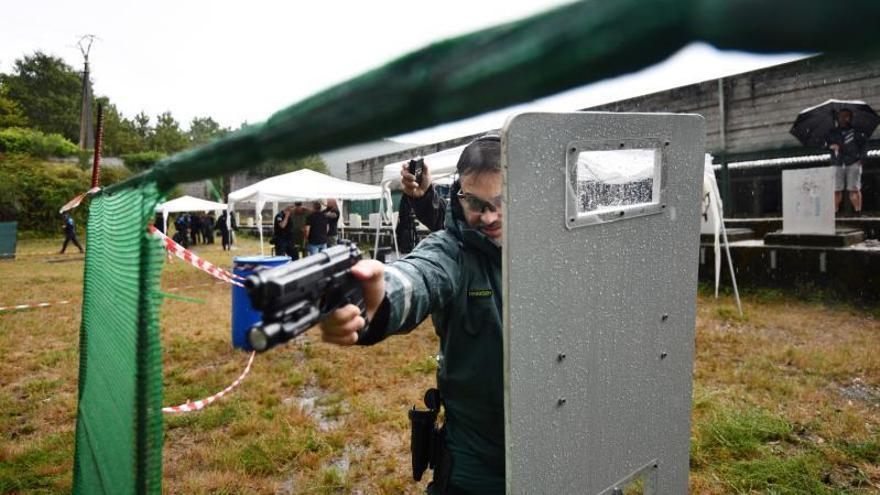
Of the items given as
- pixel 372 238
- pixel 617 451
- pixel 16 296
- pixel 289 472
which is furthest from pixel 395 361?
pixel 372 238

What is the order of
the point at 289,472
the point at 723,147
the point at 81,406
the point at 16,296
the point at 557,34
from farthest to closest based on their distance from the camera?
the point at 723,147 < the point at 16,296 < the point at 289,472 < the point at 81,406 < the point at 557,34

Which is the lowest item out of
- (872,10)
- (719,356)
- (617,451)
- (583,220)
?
(719,356)

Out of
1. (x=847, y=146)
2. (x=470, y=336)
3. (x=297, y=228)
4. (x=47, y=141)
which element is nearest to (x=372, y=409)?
(x=470, y=336)

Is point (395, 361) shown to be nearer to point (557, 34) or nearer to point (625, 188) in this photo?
point (625, 188)

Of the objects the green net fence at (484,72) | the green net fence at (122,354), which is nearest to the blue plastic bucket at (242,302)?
the green net fence at (122,354)

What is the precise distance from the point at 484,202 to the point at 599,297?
45 centimetres

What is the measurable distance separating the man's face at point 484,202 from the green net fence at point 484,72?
0.71 meters

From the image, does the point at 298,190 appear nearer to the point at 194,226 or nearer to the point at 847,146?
the point at 847,146

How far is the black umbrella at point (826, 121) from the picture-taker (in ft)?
29.1

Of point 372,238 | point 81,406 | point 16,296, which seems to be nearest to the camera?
point 81,406

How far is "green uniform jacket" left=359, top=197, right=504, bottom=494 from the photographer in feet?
4.99

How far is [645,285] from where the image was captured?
137 centimetres

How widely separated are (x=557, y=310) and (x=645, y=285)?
342mm

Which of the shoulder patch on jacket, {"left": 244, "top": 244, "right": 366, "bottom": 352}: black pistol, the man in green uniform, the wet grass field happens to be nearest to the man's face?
the man in green uniform
